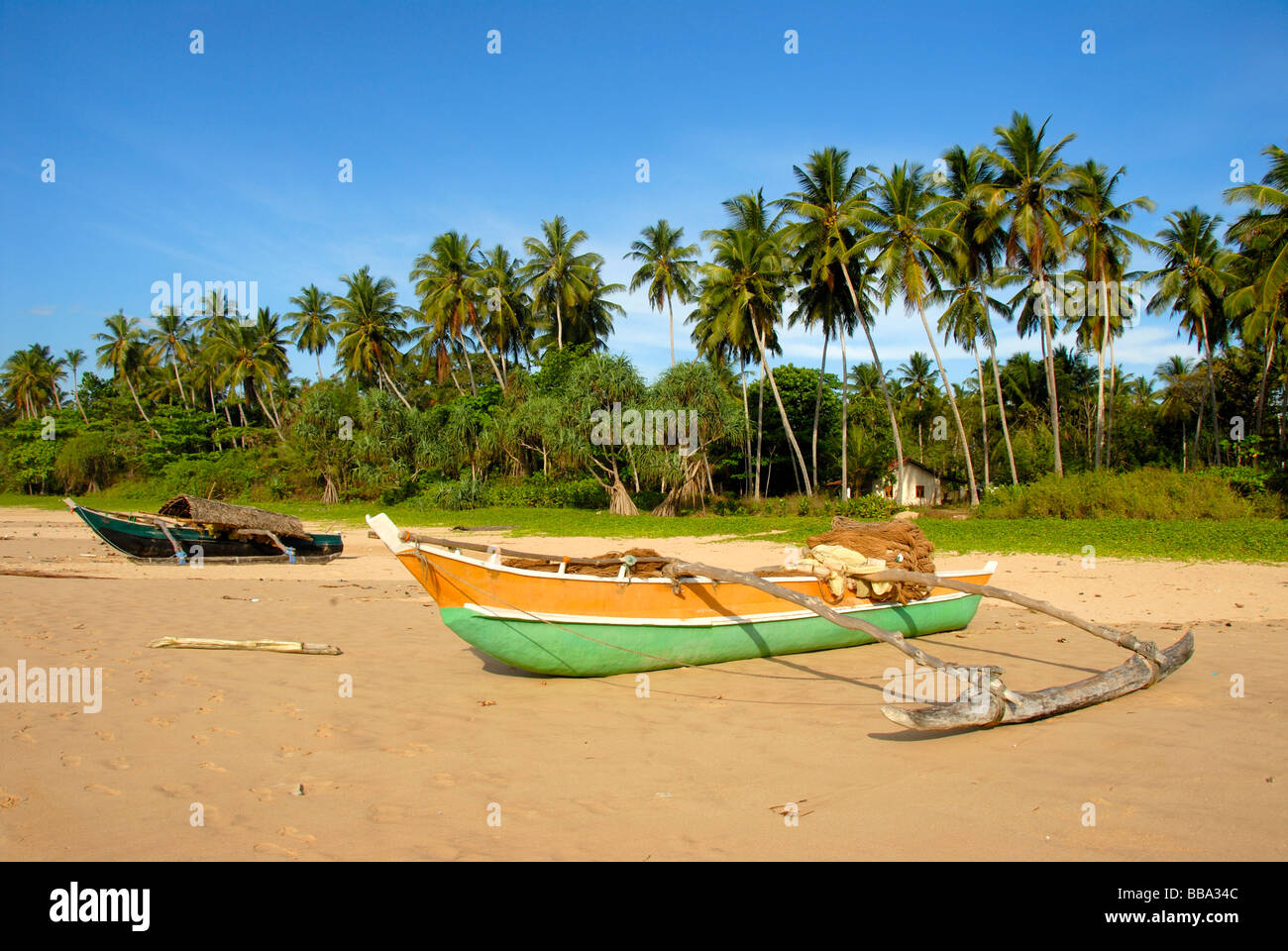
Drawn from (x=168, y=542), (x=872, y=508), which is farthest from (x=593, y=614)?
(x=872, y=508)

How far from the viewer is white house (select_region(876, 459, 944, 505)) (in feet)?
138

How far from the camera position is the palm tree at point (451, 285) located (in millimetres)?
40562

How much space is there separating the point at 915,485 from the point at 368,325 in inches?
1255

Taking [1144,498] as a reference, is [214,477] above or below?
above

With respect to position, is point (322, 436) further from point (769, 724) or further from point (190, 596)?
point (769, 724)

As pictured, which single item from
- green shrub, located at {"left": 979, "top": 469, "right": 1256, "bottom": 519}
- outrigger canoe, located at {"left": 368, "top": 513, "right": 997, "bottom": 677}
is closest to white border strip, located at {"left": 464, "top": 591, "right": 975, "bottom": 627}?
outrigger canoe, located at {"left": 368, "top": 513, "right": 997, "bottom": 677}

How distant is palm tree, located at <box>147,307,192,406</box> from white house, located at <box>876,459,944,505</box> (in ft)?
152

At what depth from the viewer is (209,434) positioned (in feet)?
162

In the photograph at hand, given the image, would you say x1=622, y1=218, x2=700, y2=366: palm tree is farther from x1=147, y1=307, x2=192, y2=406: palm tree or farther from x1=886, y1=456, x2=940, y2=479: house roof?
x1=147, y1=307, x2=192, y2=406: palm tree

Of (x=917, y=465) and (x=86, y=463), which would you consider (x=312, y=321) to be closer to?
(x=86, y=463)

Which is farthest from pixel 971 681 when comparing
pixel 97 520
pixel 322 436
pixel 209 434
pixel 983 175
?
pixel 209 434

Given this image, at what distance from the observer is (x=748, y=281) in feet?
103

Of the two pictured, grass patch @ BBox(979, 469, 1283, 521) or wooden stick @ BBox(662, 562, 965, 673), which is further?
grass patch @ BBox(979, 469, 1283, 521)
